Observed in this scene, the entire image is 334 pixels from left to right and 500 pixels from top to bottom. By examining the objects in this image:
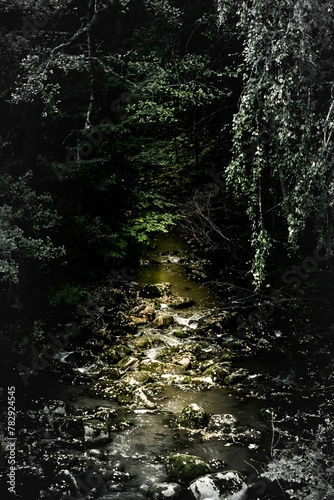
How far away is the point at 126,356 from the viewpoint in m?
6.36

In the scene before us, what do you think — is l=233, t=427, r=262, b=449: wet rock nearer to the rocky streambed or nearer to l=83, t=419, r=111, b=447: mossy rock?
the rocky streambed

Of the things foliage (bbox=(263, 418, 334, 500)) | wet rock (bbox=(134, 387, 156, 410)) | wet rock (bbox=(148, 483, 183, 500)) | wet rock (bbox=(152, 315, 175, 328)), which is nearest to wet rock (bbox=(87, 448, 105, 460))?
wet rock (bbox=(148, 483, 183, 500))

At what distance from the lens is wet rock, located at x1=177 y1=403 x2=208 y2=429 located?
5.01 metres

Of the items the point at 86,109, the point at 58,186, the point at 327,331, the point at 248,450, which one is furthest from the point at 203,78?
the point at 248,450

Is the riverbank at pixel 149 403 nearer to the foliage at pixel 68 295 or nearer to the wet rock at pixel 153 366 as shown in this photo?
the wet rock at pixel 153 366

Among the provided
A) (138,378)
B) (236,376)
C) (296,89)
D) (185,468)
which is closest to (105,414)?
(138,378)

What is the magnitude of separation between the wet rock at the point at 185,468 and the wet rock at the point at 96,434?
75 cm

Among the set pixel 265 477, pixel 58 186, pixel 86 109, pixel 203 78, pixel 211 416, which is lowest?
pixel 265 477

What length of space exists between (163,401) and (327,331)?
2.95m

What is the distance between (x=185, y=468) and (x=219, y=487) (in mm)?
387

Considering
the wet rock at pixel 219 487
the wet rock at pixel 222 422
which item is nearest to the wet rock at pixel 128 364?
the wet rock at pixel 222 422

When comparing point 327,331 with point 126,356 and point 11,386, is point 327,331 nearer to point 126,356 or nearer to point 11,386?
point 126,356

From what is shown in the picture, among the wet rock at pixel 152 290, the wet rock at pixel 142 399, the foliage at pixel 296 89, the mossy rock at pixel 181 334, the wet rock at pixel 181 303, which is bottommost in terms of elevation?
the wet rock at pixel 142 399

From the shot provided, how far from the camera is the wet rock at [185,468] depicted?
4.22m
